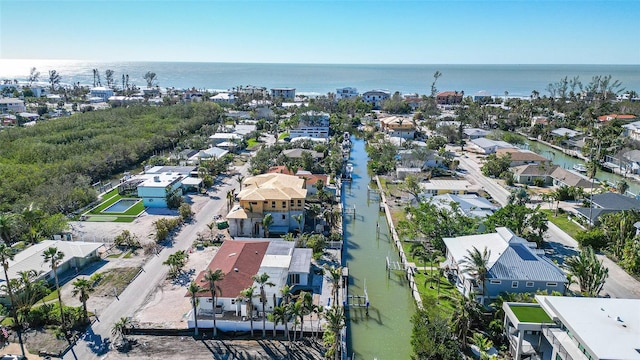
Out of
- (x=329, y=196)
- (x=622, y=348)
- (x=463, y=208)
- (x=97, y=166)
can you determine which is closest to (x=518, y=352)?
(x=622, y=348)

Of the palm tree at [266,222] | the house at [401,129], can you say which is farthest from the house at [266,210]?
the house at [401,129]

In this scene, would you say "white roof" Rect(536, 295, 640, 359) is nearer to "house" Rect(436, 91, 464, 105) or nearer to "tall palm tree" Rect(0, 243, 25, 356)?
"tall palm tree" Rect(0, 243, 25, 356)

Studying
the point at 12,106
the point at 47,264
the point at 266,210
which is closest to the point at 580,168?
the point at 266,210

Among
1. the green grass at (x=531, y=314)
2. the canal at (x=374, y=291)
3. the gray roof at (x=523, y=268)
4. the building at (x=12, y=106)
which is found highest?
the building at (x=12, y=106)

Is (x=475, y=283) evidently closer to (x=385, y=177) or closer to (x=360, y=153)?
(x=385, y=177)

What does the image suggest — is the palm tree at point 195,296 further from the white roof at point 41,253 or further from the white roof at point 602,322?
the white roof at point 602,322
